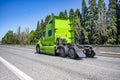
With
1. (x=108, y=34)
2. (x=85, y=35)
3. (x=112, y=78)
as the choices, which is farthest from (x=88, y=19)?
(x=112, y=78)

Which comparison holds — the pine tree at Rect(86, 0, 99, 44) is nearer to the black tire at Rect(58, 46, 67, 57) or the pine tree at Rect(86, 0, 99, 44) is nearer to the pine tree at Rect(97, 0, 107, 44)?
the pine tree at Rect(97, 0, 107, 44)

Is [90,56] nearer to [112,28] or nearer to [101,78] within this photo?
[101,78]

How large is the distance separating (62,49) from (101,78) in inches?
385

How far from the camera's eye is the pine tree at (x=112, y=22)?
153 ft

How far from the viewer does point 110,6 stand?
51531 millimetres

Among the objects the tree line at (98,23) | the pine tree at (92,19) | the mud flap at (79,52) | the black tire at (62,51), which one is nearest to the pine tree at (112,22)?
the tree line at (98,23)

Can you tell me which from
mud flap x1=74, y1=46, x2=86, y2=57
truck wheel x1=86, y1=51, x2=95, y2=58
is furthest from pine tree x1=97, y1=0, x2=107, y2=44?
mud flap x1=74, y1=46, x2=86, y2=57

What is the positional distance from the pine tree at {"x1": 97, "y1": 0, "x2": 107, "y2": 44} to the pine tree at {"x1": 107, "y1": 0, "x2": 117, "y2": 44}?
4.49 feet

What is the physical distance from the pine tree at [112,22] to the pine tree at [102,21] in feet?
4.49

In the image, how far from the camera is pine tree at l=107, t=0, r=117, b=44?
46.7m

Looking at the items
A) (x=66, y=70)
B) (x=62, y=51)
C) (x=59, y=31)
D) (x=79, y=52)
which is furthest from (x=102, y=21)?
(x=66, y=70)

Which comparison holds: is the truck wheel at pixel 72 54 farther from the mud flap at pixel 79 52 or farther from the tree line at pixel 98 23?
the tree line at pixel 98 23

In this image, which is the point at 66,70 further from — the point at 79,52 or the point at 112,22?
the point at 112,22

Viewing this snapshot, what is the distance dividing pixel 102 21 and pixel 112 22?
4.23 metres
